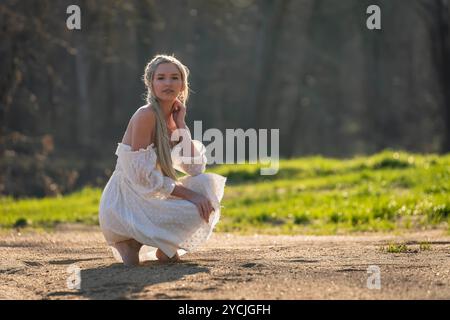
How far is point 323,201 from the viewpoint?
14.4 meters

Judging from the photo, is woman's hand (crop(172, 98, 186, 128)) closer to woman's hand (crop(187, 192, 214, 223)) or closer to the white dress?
the white dress

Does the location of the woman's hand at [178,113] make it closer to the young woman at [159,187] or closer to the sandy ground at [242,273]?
the young woman at [159,187]

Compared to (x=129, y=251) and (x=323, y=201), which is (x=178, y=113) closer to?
(x=129, y=251)

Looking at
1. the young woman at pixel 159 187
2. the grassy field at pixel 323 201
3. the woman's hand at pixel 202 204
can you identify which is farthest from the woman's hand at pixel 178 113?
the grassy field at pixel 323 201

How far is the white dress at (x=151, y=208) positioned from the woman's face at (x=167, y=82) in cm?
44

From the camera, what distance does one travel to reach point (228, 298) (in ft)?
17.5

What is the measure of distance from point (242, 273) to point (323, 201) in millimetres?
8260

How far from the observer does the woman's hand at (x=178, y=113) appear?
7184 millimetres

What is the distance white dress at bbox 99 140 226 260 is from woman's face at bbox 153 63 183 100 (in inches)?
17.5

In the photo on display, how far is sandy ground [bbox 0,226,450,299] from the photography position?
5.55m

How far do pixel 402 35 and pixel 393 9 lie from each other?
5384 millimetres

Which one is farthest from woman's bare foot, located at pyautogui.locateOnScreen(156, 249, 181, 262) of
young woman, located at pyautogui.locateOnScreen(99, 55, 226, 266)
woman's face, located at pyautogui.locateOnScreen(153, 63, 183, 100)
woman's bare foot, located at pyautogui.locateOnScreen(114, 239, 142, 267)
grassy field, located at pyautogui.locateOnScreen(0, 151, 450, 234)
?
grassy field, located at pyautogui.locateOnScreen(0, 151, 450, 234)

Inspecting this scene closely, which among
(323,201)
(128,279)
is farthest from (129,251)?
(323,201)
